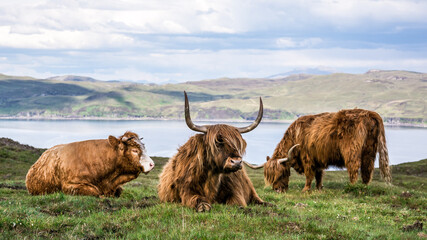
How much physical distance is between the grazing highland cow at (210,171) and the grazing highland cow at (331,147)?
558 centimetres

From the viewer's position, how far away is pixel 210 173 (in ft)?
24.8

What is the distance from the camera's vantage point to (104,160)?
10.2 meters

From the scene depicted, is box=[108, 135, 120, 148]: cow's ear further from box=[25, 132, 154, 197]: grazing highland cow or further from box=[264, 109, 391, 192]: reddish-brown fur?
box=[264, 109, 391, 192]: reddish-brown fur

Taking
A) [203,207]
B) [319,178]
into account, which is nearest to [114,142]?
[203,207]

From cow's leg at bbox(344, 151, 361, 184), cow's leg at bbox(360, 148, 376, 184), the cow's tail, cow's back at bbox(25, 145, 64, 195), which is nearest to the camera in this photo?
cow's back at bbox(25, 145, 64, 195)

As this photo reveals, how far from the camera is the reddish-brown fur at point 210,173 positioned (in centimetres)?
705

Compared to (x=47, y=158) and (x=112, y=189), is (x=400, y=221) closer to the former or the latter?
(x=112, y=189)

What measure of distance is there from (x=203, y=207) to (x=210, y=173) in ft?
2.42

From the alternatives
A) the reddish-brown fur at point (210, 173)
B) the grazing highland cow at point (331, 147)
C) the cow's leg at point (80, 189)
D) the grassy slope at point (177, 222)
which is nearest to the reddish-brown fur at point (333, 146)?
the grazing highland cow at point (331, 147)

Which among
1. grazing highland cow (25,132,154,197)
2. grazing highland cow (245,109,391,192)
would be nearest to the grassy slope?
grazing highland cow (25,132,154,197)

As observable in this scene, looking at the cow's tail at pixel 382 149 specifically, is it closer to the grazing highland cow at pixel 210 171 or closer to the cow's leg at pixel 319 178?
the cow's leg at pixel 319 178

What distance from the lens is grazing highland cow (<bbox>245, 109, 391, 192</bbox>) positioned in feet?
43.2

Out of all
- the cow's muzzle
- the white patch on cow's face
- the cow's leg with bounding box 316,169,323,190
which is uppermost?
the cow's muzzle

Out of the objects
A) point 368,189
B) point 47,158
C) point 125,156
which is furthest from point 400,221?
point 47,158
